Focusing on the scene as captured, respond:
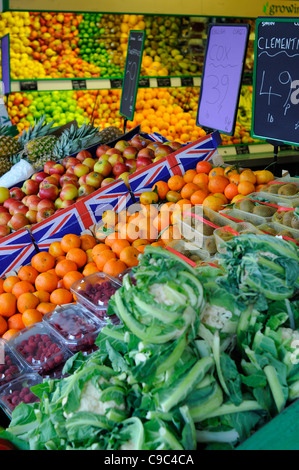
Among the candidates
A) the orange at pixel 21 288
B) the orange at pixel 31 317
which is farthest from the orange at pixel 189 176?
the orange at pixel 31 317

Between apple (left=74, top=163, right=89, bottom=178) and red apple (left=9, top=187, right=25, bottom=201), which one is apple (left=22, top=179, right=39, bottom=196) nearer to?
red apple (left=9, top=187, right=25, bottom=201)

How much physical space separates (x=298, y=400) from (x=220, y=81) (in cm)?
263

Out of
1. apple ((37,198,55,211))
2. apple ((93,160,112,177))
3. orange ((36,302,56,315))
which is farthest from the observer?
apple ((93,160,112,177))

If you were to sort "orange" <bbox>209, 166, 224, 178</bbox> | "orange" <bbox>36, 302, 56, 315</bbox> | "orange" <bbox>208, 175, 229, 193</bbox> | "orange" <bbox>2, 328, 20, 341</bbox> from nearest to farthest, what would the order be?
"orange" <bbox>2, 328, 20, 341</bbox>, "orange" <bbox>36, 302, 56, 315</bbox>, "orange" <bbox>208, 175, 229, 193</bbox>, "orange" <bbox>209, 166, 224, 178</bbox>

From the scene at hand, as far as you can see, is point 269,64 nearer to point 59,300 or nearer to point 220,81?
point 220,81

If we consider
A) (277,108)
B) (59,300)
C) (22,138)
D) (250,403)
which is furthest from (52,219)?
(22,138)

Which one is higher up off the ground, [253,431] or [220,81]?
[220,81]

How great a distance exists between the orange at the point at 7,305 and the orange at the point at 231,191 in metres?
1.35

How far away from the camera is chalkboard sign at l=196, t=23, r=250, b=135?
301 cm

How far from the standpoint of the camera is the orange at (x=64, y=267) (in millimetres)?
2297

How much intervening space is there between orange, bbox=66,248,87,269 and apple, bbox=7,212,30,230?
1.92 ft

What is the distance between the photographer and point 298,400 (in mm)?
1045

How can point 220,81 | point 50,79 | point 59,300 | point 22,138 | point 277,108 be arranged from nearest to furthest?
point 59,300 < point 277,108 < point 220,81 < point 22,138 < point 50,79

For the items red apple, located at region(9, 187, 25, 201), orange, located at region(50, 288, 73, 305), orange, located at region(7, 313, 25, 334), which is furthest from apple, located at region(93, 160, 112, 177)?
orange, located at region(7, 313, 25, 334)
